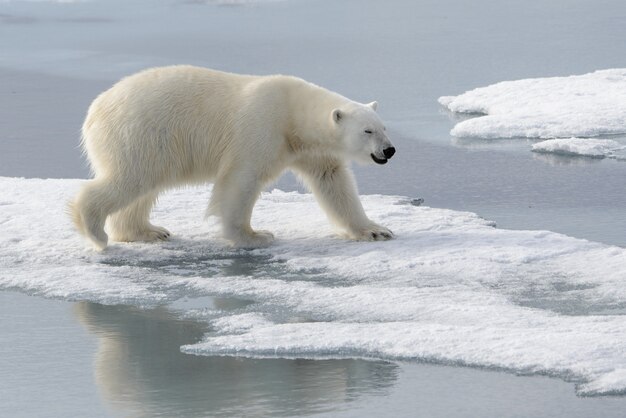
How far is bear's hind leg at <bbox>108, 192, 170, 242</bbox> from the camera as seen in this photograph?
6082mm

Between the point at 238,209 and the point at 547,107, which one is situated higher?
the point at 547,107

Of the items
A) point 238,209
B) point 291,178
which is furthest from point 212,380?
point 291,178

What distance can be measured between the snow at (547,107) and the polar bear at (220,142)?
2738 mm

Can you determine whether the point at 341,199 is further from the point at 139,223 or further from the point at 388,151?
the point at 139,223

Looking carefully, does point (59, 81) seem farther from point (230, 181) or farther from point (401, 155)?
point (230, 181)

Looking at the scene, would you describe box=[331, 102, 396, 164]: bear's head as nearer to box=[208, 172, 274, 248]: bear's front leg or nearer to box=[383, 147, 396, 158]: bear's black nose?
box=[383, 147, 396, 158]: bear's black nose

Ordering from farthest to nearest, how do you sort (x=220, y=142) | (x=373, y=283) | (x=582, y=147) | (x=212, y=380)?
(x=582, y=147) → (x=220, y=142) → (x=373, y=283) → (x=212, y=380)

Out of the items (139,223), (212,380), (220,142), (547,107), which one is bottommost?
(212,380)

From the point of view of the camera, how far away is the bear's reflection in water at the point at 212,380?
3686 millimetres

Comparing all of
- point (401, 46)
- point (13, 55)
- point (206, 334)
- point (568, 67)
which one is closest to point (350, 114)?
point (206, 334)

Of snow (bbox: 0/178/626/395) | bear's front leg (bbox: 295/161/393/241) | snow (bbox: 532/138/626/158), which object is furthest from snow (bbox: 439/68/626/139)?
bear's front leg (bbox: 295/161/393/241)

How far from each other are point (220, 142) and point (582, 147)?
290 cm

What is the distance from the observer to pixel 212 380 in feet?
12.9

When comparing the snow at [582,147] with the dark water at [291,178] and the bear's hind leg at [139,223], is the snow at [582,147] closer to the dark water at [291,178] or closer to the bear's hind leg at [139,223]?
the dark water at [291,178]
